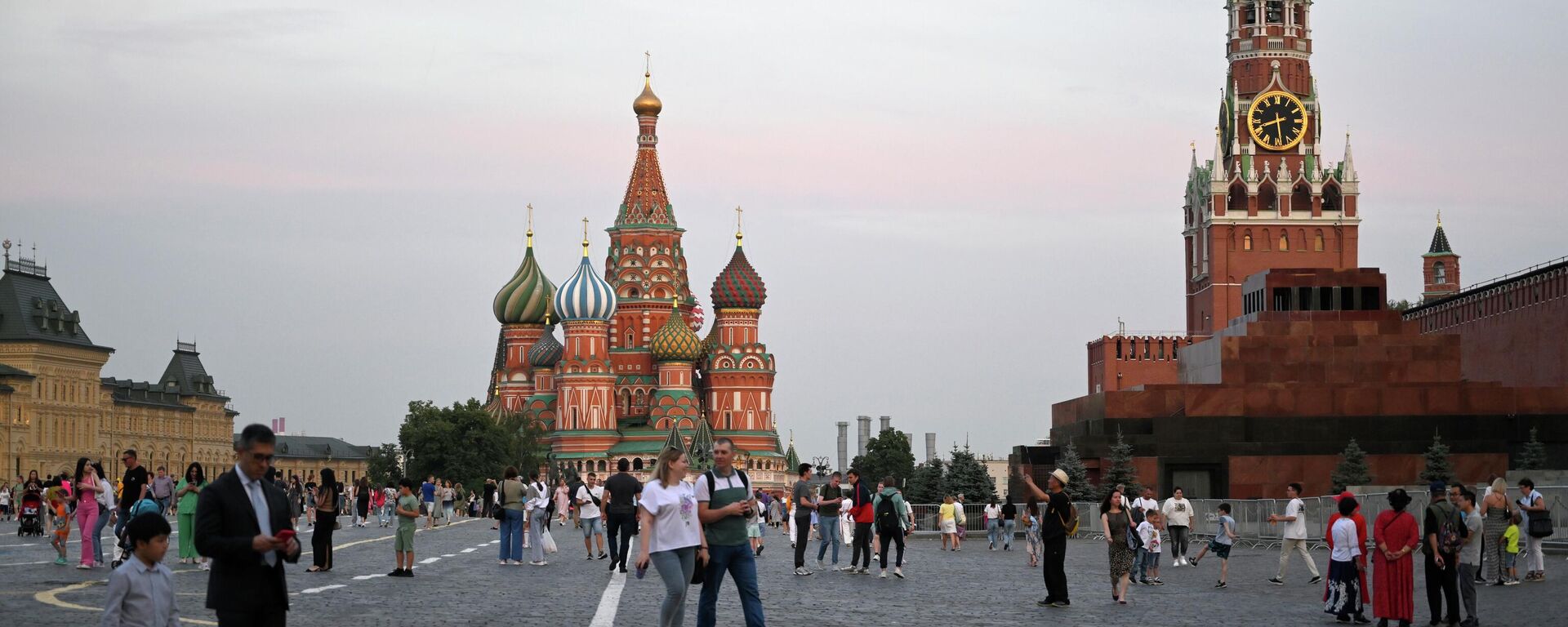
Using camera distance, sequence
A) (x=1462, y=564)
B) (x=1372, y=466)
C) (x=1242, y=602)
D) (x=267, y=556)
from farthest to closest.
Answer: (x=1372, y=466)
(x=1242, y=602)
(x=1462, y=564)
(x=267, y=556)

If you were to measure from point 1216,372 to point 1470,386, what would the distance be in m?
7.55

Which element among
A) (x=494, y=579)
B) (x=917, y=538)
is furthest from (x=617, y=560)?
(x=917, y=538)

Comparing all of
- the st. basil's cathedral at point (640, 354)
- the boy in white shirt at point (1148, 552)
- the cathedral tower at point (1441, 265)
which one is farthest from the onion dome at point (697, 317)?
the boy in white shirt at point (1148, 552)

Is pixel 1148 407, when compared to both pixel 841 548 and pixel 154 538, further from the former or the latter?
pixel 154 538

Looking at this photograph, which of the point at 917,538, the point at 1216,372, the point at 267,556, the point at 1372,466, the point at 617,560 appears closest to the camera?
the point at 267,556

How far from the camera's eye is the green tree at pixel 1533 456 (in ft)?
192

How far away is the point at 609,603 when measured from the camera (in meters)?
18.6

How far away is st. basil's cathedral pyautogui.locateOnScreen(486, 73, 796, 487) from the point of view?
122 metres

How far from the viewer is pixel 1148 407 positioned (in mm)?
63562

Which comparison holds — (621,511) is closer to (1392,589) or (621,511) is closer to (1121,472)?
(1392,589)

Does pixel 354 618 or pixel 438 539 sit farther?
pixel 438 539

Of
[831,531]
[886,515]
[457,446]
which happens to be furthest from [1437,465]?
[457,446]

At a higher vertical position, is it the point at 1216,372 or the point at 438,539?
the point at 1216,372

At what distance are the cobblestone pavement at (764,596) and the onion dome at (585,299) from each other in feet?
307
